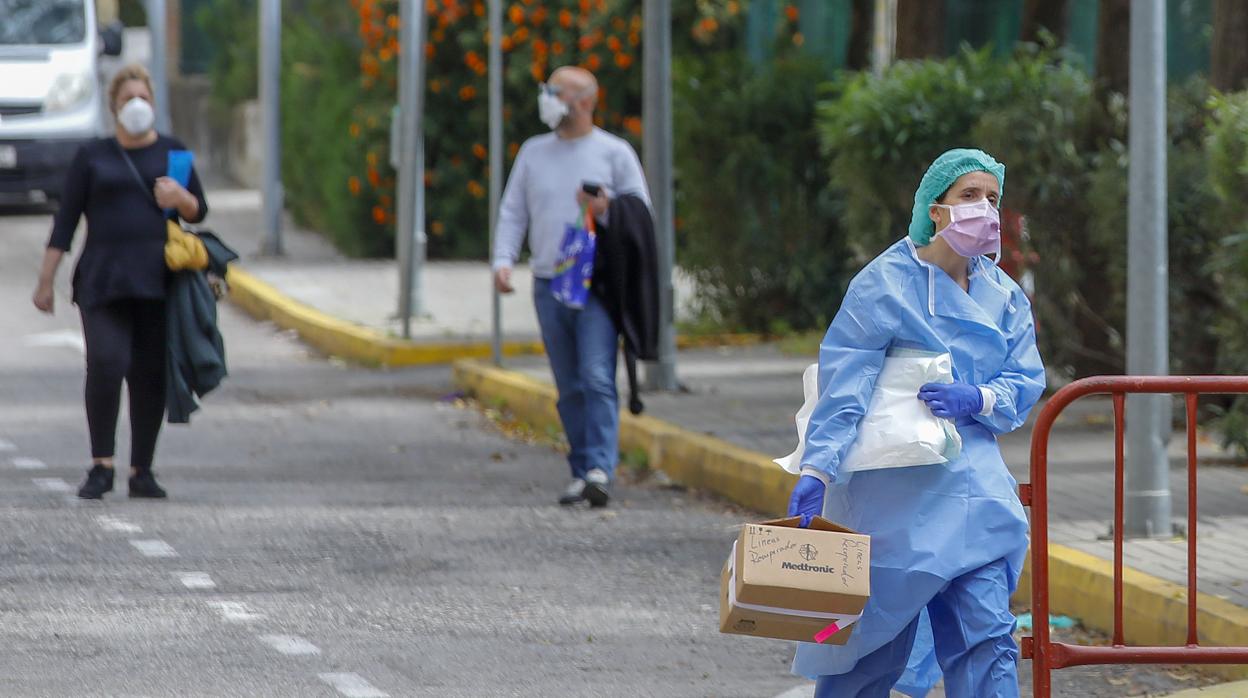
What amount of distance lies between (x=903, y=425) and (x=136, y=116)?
498 cm

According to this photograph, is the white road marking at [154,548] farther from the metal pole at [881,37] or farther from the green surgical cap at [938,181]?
the metal pole at [881,37]

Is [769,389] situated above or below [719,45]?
below

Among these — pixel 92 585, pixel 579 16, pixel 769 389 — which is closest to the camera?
pixel 92 585

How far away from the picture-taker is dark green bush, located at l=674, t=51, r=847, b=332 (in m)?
16.0

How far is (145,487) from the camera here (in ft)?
31.6

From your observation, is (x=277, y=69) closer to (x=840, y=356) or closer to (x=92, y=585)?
(x=92, y=585)

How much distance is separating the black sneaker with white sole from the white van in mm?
13449

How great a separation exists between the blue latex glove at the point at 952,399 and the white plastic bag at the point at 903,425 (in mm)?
20

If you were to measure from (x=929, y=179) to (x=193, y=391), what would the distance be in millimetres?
4799

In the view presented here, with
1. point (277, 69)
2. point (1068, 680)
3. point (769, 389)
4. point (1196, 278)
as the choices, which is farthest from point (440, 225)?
point (1068, 680)

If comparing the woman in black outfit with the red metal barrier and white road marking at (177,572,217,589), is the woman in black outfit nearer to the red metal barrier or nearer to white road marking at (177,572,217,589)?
white road marking at (177,572,217,589)

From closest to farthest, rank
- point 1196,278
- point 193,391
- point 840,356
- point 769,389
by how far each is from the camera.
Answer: point 840,356
point 193,391
point 1196,278
point 769,389

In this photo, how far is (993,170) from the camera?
548cm

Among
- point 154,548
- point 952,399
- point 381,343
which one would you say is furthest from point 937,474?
point 381,343
